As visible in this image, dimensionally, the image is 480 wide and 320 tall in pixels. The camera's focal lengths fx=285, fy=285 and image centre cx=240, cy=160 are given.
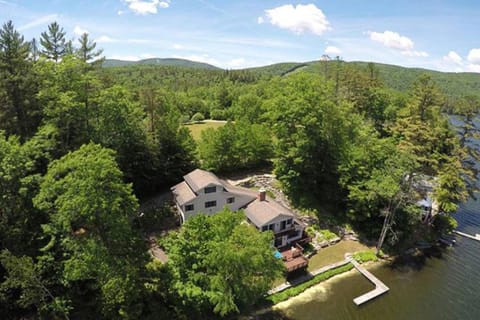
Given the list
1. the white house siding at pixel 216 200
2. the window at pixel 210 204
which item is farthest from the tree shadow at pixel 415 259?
the window at pixel 210 204

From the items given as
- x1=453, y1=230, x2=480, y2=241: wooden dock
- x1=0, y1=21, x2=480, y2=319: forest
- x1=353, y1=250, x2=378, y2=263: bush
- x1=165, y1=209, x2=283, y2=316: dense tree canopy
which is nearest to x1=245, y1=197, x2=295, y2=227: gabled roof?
x1=0, y1=21, x2=480, y2=319: forest

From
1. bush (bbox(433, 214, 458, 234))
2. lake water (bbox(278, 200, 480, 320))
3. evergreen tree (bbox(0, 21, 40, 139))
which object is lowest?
lake water (bbox(278, 200, 480, 320))

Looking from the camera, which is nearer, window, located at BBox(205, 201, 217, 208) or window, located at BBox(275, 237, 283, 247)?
window, located at BBox(275, 237, 283, 247)

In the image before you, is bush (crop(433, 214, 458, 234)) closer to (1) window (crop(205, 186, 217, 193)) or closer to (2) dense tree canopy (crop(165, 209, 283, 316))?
(2) dense tree canopy (crop(165, 209, 283, 316))

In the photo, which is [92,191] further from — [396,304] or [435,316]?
[435,316]

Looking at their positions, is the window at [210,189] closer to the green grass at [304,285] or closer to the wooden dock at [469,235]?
the green grass at [304,285]

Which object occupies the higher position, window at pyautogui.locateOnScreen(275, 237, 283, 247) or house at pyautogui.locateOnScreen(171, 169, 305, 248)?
house at pyautogui.locateOnScreen(171, 169, 305, 248)

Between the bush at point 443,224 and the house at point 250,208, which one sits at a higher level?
the house at point 250,208
